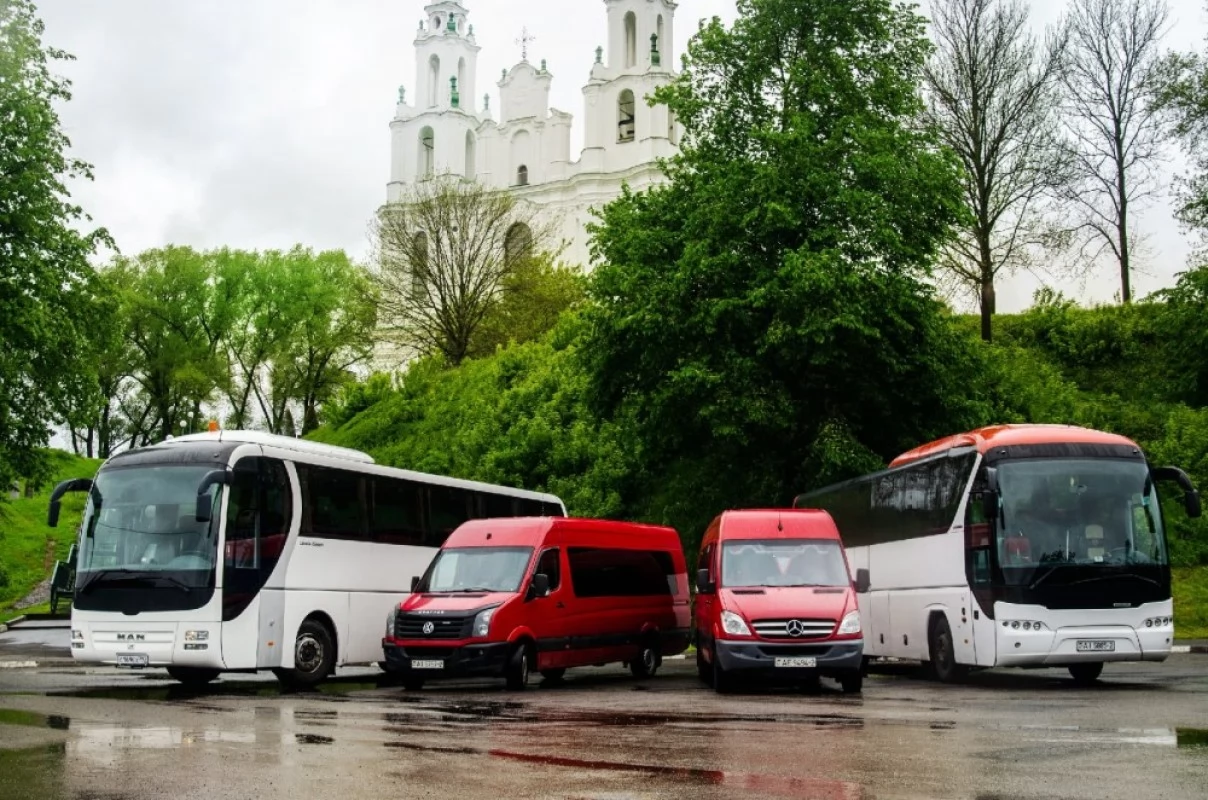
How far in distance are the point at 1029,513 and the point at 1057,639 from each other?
171 cm

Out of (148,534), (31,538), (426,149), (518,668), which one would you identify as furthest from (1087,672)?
(426,149)

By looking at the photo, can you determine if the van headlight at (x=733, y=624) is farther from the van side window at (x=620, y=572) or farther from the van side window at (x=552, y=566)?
the van side window at (x=620, y=572)

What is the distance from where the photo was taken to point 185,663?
60.3ft

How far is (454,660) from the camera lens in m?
18.3

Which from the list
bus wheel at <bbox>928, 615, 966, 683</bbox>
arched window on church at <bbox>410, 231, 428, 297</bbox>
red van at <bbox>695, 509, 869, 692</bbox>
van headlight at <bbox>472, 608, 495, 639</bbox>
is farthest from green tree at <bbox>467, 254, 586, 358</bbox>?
van headlight at <bbox>472, 608, 495, 639</bbox>

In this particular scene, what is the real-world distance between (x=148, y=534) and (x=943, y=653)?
11.5m

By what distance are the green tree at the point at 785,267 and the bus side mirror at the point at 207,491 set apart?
11.7 metres

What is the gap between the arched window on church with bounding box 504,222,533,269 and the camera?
66688mm

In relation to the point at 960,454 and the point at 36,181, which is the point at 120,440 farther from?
the point at 960,454

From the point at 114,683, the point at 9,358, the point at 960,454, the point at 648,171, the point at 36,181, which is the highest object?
the point at 648,171

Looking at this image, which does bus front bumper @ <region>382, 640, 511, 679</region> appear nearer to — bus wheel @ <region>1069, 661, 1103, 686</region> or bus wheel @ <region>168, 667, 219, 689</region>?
bus wheel @ <region>168, 667, 219, 689</region>

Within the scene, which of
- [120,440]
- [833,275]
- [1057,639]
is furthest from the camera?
[120,440]

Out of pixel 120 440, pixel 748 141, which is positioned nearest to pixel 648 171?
pixel 120 440

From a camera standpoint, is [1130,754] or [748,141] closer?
[1130,754]
